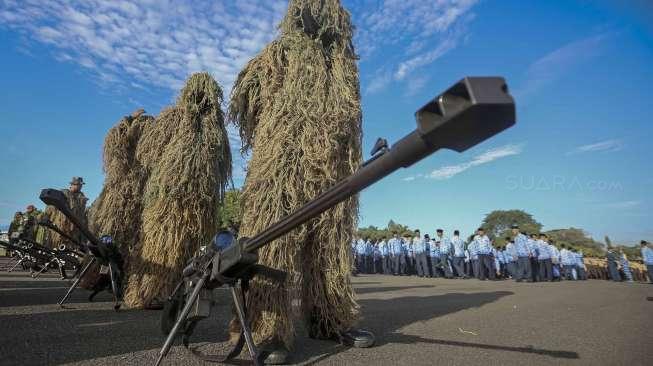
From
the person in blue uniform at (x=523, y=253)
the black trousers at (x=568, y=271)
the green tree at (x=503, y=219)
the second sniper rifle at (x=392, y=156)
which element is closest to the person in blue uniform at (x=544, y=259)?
the person in blue uniform at (x=523, y=253)

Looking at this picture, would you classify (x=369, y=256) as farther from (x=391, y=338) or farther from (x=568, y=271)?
(x=391, y=338)

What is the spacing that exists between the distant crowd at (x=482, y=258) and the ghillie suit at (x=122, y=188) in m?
12.5

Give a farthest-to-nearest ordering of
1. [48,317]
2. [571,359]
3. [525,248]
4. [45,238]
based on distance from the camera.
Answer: [525,248], [45,238], [48,317], [571,359]

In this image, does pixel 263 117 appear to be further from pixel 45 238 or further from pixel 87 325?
pixel 45 238

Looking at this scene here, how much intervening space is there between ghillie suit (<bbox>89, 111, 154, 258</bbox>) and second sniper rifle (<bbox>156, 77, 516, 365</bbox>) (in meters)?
5.05

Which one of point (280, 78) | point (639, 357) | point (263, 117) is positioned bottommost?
point (639, 357)

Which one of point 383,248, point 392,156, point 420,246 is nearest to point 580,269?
point 420,246

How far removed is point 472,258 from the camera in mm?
19703

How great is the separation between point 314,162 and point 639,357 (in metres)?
3.49

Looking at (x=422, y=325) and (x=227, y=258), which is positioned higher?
(x=227, y=258)

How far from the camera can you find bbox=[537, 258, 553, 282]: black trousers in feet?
59.6

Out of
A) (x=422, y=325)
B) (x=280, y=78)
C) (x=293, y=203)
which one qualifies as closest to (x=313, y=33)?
(x=280, y=78)

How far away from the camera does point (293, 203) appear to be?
3.25 meters

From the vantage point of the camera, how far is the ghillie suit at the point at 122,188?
6945 mm
